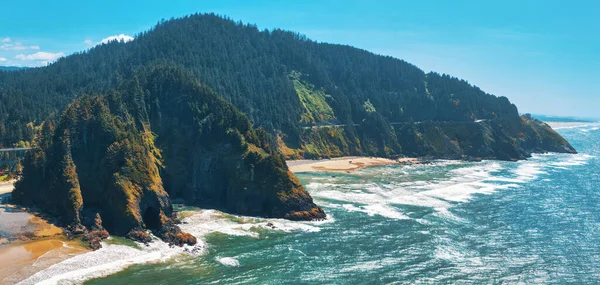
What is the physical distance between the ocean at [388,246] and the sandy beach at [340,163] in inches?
1406

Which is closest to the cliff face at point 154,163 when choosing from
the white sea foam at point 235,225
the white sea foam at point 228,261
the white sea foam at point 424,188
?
the white sea foam at point 235,225

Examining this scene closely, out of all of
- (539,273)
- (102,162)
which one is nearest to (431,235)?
(539,273)

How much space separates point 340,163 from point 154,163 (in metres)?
89.1

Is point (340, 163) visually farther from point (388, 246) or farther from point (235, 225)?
point (388, 246)

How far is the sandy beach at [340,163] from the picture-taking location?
158000 mm

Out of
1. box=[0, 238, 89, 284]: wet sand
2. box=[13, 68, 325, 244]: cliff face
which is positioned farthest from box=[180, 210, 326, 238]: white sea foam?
box=[0, 238, 89, 284]: wet sand

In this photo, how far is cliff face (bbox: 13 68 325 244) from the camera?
259 feet

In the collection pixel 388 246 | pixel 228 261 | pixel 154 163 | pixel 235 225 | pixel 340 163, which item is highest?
pixel 154 163

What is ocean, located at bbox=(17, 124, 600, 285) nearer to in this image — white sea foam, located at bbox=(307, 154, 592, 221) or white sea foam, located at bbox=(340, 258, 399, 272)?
white sea foam, located at bbox=(340, 258, 399, 272)

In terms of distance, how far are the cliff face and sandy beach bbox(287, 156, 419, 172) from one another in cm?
4986

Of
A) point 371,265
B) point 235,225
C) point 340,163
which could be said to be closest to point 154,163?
point 235,225

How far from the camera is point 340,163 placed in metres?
172

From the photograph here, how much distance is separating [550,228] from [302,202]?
48.5m

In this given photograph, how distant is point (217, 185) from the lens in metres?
101
